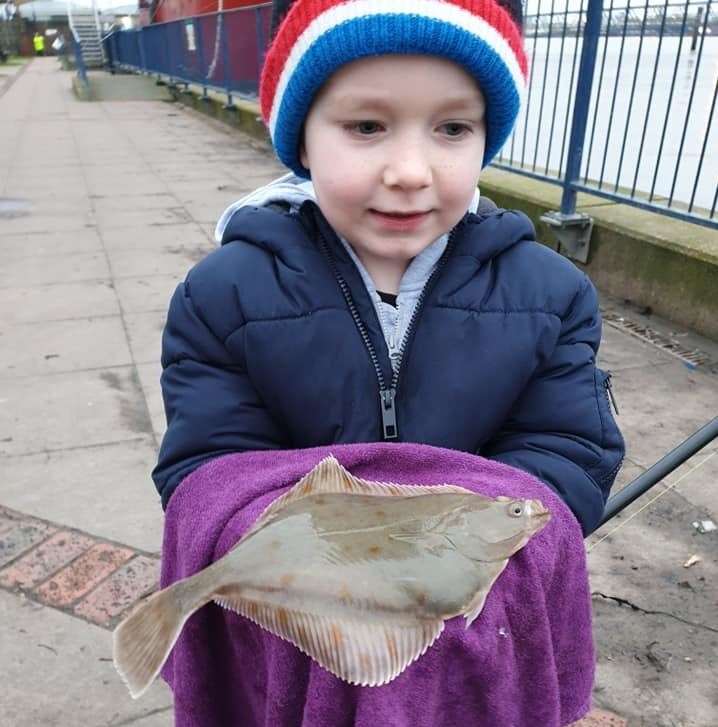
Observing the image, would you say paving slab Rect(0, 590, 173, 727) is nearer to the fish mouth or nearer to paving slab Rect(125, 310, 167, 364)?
the fish mouth

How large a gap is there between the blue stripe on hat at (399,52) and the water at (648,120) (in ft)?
10.3

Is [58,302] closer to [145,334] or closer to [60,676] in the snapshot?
[145,334]

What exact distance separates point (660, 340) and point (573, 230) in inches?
40.6

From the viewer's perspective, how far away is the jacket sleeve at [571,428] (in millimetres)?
1472

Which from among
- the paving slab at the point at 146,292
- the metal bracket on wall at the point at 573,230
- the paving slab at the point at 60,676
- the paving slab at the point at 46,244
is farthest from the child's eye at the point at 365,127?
the paving slab at the point at 46,244

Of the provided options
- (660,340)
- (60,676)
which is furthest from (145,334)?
(660,340)

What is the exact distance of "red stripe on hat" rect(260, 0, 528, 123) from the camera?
54.4 inches

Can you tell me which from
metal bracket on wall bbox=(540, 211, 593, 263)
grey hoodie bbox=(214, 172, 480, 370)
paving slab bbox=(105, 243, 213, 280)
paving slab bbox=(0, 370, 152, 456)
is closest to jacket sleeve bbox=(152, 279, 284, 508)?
grey hoodie bbox=(214, 172, 480, 370)

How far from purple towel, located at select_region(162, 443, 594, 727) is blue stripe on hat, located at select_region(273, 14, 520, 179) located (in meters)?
0.66

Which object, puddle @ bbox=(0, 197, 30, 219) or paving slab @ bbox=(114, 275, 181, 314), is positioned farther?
puddle @ bbox=(0, 197, 30, 219)

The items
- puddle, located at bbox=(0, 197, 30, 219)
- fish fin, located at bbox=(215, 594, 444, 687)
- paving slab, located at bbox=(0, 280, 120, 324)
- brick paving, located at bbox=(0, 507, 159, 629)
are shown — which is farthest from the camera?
puddle, located at bbox=(0, 197, 30, 219)

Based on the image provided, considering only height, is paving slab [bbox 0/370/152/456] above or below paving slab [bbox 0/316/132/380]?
above

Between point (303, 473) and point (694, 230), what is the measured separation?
4028 millimetres

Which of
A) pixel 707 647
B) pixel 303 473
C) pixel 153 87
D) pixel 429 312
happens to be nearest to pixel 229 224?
pixel 429 312
